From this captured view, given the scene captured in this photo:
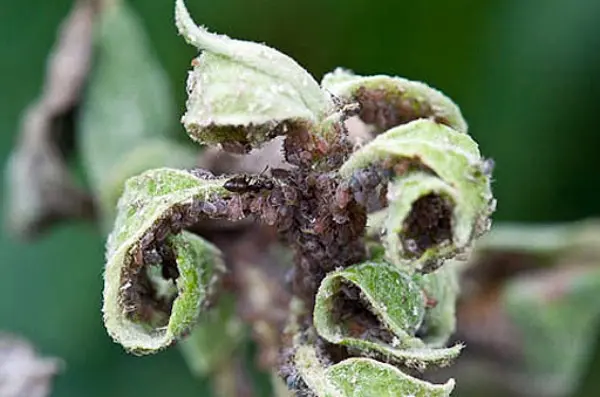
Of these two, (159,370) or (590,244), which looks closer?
(590,244)

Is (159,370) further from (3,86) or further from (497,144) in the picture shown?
(497,144)

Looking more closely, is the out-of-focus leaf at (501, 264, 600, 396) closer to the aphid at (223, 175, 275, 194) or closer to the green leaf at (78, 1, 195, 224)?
the green leaf at (78, 1, 195, 224)

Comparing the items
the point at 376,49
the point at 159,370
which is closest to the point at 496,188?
the point at 376,49

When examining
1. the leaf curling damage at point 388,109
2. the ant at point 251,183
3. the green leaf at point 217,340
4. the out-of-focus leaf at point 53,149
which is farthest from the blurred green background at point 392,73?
the ant at point 251,183

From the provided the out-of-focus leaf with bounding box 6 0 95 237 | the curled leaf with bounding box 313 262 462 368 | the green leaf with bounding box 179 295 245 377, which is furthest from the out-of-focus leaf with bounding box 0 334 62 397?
the curled leaf with bounding box 313 262 462 368

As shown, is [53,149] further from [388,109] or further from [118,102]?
[388,109]

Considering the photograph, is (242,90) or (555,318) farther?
(555,318)

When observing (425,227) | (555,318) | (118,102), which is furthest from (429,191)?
(555,318)
